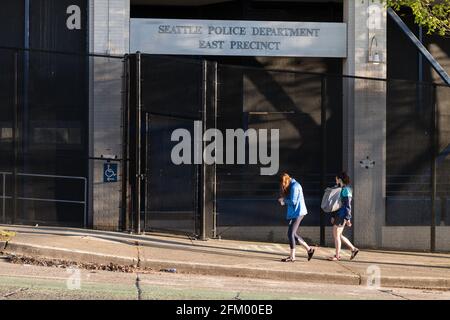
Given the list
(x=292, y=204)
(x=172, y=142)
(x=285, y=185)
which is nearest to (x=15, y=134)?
(x=172, y=142)

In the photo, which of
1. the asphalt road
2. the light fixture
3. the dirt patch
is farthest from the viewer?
the light fixture

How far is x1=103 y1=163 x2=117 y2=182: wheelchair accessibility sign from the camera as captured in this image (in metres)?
13.6

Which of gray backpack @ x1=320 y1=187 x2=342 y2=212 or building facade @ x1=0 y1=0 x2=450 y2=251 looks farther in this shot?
building facade @ x1=0 y1=0 x2=450 y2=251

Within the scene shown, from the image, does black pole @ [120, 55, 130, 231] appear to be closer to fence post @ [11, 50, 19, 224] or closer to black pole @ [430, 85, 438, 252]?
fence post @ [11, 50, 19, 224]

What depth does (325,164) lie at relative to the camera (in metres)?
13.8

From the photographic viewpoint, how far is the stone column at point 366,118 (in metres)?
14.1

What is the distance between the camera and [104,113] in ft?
44.9

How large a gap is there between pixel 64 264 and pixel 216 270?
2346mm

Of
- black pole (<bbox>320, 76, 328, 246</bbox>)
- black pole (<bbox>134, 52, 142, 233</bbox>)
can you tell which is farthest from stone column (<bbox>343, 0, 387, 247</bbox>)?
black pole (<bbox>134, 52, 142, 233</bbox>)

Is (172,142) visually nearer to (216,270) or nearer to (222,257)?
(222,257)

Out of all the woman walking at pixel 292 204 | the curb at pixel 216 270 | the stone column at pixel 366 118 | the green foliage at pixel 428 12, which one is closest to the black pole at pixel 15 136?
the curb at pixel 216 270

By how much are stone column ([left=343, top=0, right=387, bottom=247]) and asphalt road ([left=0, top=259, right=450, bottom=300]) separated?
4161 mm
